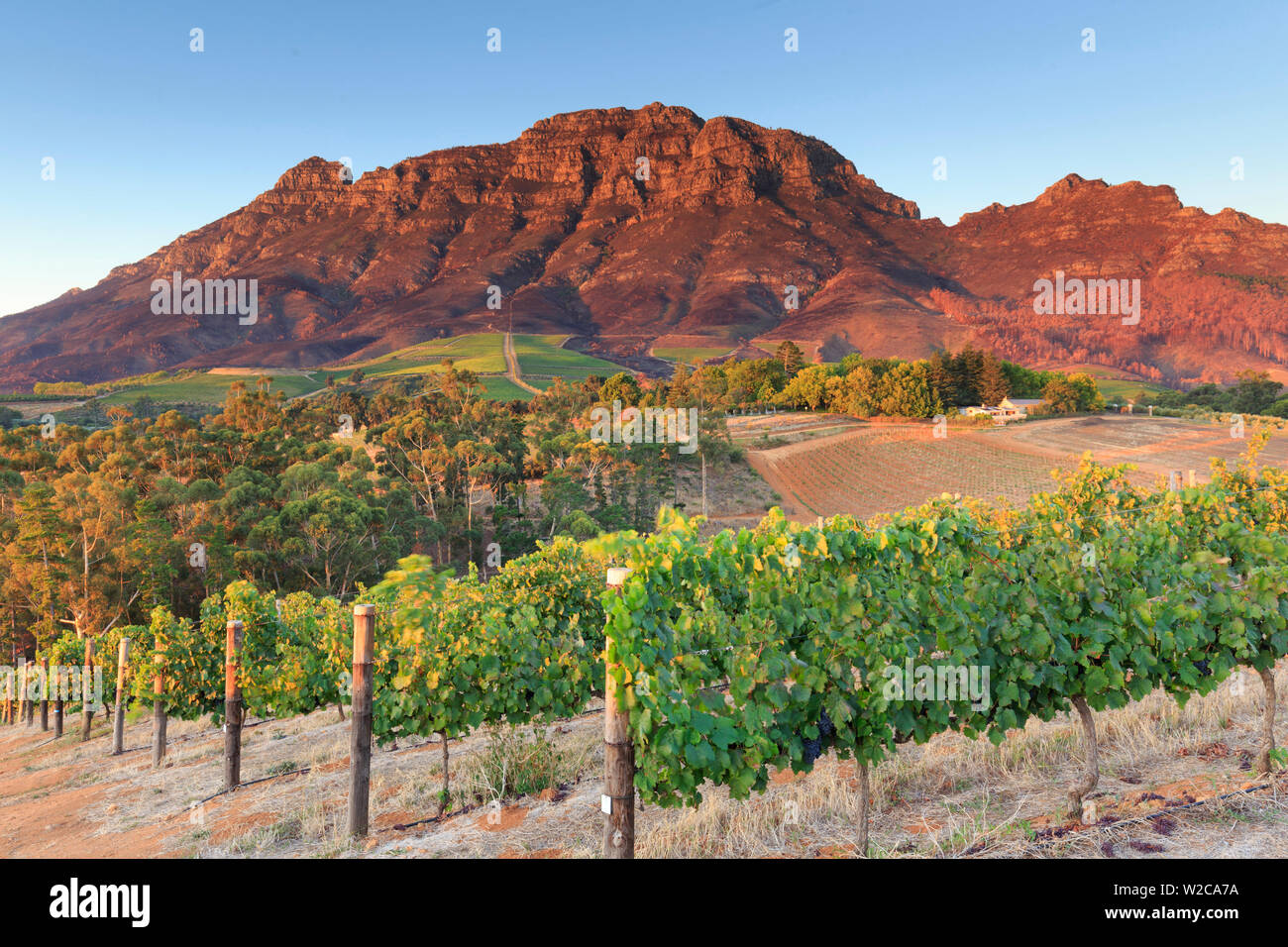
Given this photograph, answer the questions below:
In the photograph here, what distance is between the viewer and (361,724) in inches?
329

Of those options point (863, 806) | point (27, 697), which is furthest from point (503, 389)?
point (863, 806)

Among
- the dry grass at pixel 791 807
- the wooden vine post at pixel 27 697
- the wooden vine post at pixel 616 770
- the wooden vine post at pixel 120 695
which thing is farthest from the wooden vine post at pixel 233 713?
the wooden vine post at pixel 27 697

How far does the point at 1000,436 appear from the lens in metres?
91.3

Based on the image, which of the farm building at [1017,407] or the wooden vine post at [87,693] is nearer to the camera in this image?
the wooden vine post at [87,693]

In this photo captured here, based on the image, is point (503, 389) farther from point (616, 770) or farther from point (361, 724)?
point (616, 770)

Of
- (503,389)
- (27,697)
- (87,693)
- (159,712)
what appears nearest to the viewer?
(159,712)

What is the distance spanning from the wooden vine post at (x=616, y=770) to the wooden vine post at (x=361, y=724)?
150 inches

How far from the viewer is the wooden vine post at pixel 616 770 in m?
5.84

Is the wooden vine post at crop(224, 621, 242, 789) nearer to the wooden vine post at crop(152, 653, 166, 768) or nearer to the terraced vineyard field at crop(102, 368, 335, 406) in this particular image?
the wooden vine post at crop(152, 653, 166, 768)

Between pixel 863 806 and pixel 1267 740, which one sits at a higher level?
pixel 1267 740

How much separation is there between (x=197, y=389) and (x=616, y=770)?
19950 cm

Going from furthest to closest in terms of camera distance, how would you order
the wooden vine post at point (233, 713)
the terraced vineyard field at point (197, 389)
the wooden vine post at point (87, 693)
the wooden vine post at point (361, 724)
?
the terraced vineyard field at point (197, 389) → the wooden vine post at point (87, 693) → the wooden vine post at point (233, 713) → the wooden vine post at point (361, 724)

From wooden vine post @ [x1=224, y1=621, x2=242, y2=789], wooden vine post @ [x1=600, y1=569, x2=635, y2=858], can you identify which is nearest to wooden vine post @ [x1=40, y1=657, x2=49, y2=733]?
wooden vine post @ [x1=224, y1=621, x2=242, y2=789]

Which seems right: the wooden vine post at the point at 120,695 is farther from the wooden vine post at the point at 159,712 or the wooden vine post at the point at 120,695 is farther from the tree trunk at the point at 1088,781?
the tree trunk at the point at 1088,781
